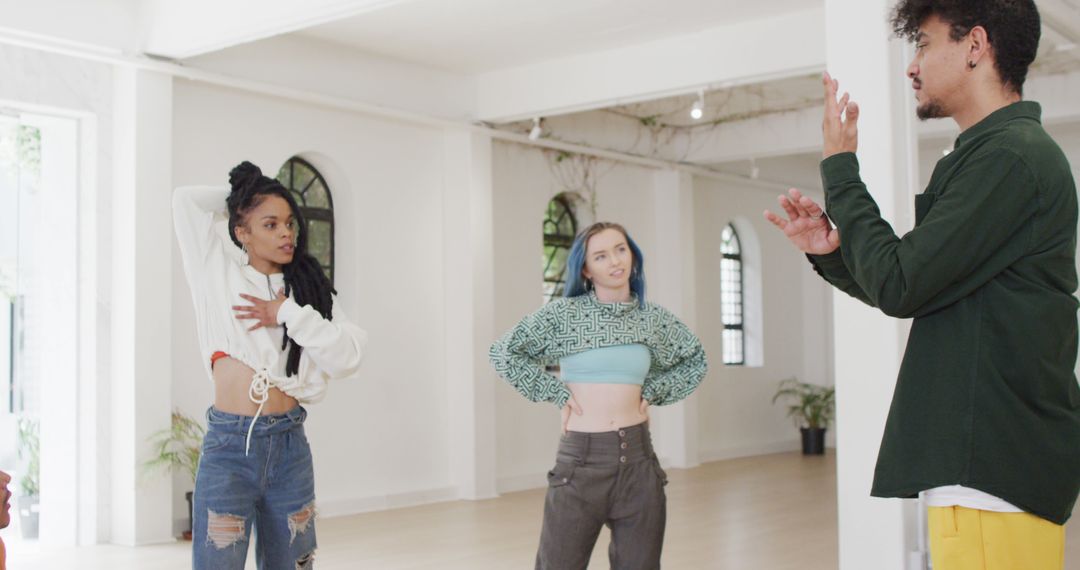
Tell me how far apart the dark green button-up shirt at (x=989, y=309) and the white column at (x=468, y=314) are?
741 centimetres

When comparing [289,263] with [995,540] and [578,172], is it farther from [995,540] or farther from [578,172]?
[578,172]

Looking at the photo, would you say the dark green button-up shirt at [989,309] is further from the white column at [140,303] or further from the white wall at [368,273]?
the white wall at [368,273]

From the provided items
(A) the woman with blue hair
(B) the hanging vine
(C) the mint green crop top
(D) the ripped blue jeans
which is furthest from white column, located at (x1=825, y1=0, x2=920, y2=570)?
(B) the hanging vine

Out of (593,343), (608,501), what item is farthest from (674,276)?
(608,501)

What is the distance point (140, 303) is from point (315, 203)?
1.88m

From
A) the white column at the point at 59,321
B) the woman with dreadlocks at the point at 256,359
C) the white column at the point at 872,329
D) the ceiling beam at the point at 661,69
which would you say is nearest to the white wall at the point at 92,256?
the white column at the point at 59,321

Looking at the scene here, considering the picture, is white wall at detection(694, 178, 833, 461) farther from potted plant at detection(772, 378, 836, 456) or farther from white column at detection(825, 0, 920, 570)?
white column at detection(825, 0, 920, 570)

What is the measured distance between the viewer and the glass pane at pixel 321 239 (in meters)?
8.41

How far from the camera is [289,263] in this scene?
10.7 feet

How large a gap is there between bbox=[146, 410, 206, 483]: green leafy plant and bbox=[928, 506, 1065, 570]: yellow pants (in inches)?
227

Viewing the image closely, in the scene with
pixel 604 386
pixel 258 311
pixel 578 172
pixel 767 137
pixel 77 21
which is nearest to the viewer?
pixel 258 311

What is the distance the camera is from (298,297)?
3.21 m

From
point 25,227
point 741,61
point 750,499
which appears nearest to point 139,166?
point 25,227

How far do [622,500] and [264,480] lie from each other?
3.83 ft
